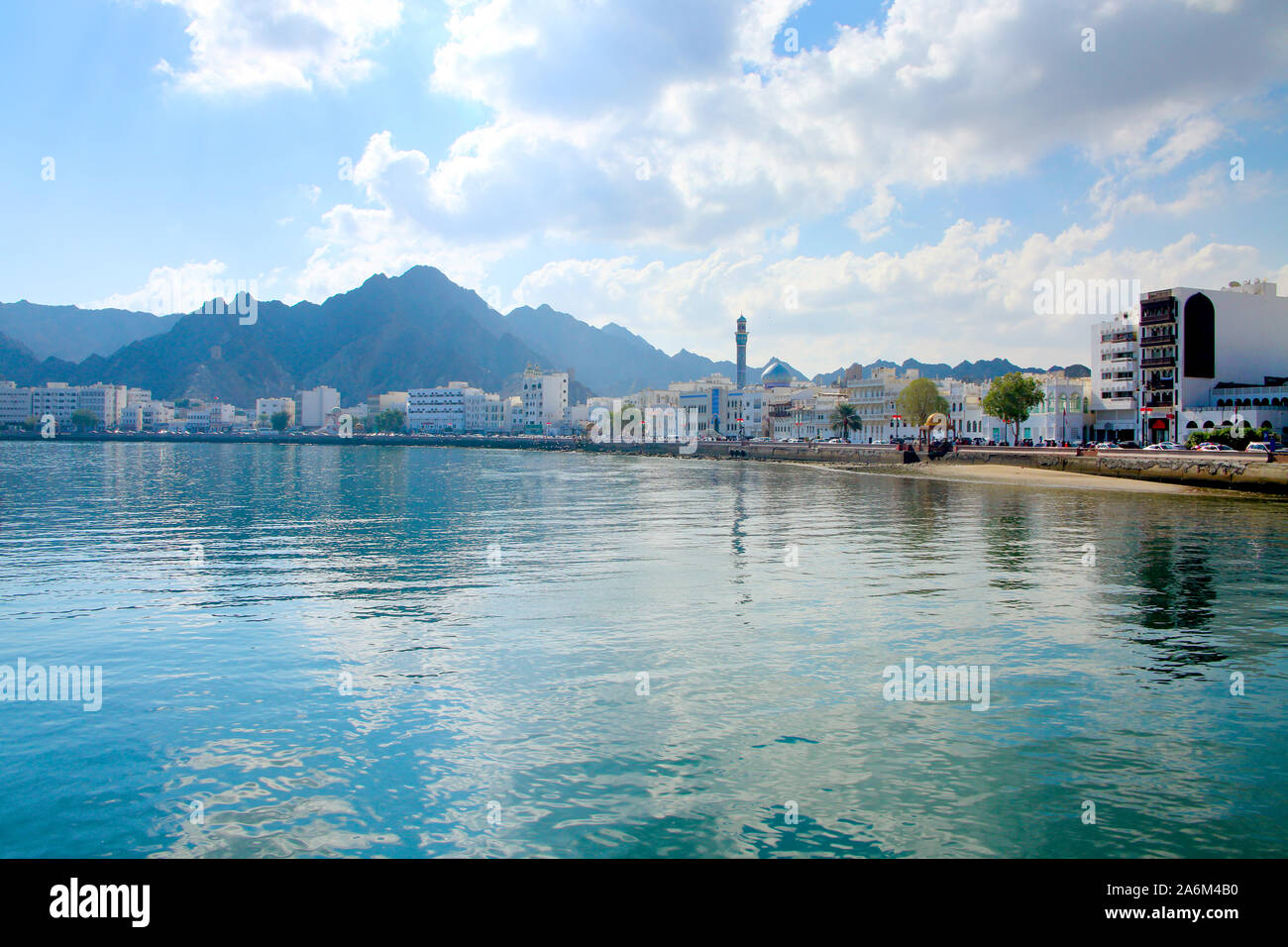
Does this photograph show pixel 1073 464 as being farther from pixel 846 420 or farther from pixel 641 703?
pixel 641 703

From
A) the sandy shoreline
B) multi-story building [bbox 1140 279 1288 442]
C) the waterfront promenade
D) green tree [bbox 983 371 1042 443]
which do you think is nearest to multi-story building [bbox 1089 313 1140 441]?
multi-story building [bbox 1140 279 1288 442]

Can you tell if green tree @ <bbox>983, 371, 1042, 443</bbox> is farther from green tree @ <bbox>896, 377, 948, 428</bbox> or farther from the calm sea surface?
the calm sea surface

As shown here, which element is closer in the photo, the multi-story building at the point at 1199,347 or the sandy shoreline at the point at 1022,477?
the sandy shoreline at the point at 1022,477

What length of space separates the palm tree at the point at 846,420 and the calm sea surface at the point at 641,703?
440 feet

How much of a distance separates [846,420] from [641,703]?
158392 millimetres

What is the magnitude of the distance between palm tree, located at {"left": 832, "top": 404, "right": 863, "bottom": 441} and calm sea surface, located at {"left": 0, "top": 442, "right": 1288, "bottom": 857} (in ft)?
440

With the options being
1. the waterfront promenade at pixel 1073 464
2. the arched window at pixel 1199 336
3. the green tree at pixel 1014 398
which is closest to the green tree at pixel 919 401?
the waterfront promenade at pixel 1073 464

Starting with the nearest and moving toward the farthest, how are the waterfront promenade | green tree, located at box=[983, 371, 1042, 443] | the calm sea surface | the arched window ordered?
the calm sea surface
the waterfront promenade
the arched window
green tree, located at box=[983, 371, 1042, 443]

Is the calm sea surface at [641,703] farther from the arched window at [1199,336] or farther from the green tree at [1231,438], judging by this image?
the arched window at [1199,336]

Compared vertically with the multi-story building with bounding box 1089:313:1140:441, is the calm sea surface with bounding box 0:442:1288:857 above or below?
below

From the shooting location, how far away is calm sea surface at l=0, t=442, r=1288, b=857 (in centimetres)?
1019

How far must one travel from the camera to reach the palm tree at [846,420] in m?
167

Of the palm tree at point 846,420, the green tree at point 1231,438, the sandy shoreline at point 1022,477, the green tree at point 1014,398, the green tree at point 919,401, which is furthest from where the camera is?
the palm tree at point 846,420
